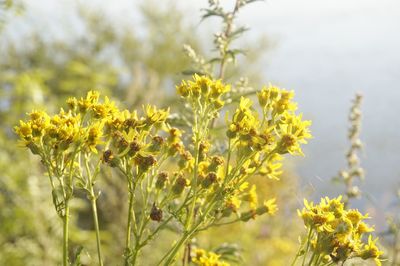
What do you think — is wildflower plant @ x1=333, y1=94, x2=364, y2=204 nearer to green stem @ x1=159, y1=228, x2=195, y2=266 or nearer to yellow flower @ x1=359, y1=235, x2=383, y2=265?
yellow flower @ x1=359, y1=235, x2=383, y2=265

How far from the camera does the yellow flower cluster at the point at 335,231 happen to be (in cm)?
135

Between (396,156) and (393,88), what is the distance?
2299cm

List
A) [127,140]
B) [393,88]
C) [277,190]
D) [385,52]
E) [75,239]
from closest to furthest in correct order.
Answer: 1. [127,140]
2. [75,239]
3. [277,190]
4. [393,88]
5. [385,52]

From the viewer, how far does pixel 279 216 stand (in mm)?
6688

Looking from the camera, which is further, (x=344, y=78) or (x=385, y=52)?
(x=385, y=52)

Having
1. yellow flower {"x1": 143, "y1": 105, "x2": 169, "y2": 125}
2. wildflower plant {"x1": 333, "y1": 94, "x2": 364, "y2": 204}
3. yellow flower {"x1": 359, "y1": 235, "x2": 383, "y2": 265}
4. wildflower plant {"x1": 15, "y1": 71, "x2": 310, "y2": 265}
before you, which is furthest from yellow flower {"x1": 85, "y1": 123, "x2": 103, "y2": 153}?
wildflower plant {"x1": 333, "y1": 94, "x2": 364, "y2": 204}

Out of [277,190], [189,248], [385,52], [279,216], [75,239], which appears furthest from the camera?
[385,52]

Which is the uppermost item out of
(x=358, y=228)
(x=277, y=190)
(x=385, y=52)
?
(x=385, y=52)

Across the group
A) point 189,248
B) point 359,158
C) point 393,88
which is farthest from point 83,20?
point 393,88

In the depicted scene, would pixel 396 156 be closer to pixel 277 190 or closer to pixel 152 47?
pixel 152 47

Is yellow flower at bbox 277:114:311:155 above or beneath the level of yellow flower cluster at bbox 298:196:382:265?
above

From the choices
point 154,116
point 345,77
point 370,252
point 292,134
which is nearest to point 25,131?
point 154,116

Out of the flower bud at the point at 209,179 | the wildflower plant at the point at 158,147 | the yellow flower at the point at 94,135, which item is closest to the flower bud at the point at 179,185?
the wildflower plant at the point at 158,147

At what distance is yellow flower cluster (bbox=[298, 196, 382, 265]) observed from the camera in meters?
1.35
